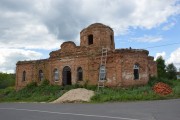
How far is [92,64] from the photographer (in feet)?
92.9

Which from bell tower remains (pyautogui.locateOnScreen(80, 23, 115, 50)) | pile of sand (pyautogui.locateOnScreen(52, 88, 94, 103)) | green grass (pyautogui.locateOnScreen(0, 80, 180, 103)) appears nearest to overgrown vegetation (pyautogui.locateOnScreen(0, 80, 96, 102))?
green grass (pyautogui.locateOnScreen(0, 80, 180, 103))

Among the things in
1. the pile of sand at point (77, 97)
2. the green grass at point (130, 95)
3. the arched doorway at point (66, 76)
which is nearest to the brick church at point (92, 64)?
the arched doorway at point (66, 76)

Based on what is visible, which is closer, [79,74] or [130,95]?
[130,95]

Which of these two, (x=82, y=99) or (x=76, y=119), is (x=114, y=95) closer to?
(x=82, y=99)

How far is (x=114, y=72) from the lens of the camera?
86.3 ft

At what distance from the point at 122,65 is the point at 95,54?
3838mm

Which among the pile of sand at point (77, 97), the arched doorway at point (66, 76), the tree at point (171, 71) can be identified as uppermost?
the tree at point (171, 71)

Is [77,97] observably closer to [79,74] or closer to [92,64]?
[92,64]

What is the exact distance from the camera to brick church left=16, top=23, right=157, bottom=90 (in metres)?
26.2

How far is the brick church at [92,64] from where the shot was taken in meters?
26.2

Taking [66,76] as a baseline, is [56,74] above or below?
above

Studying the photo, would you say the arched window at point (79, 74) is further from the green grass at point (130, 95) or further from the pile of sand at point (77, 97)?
the green grass at point (130, 95)

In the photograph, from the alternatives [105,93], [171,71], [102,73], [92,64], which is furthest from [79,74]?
[171,71]

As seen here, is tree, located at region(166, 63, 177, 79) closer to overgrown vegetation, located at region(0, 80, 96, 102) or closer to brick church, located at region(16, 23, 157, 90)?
brick church, located at region(16, 23, 157, 90)
